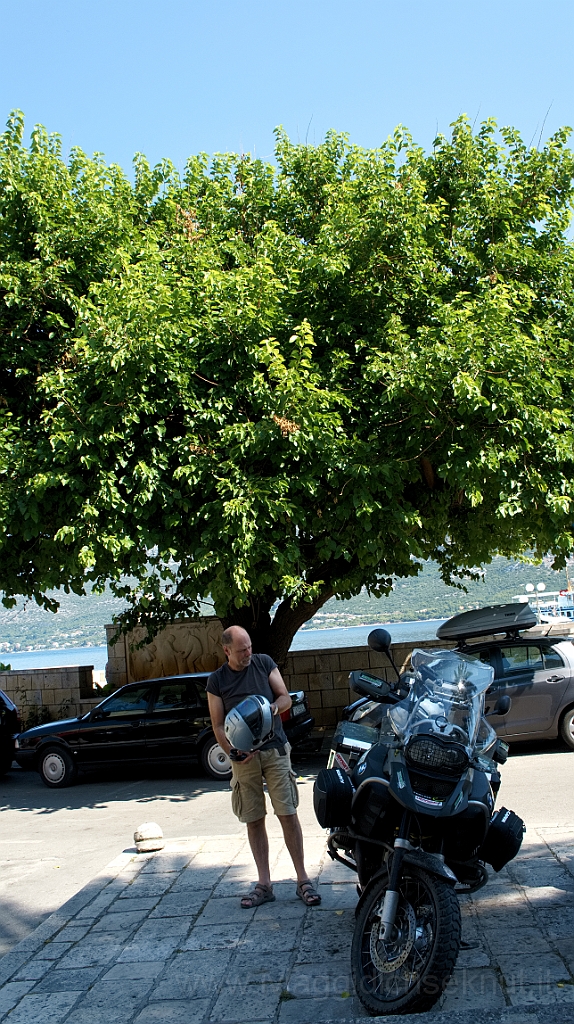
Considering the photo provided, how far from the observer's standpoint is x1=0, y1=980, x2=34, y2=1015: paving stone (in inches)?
177

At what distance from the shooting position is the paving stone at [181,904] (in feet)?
18.4

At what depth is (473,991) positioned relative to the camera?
409 centimetres

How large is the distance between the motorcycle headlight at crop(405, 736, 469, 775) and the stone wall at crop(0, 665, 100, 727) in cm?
1468

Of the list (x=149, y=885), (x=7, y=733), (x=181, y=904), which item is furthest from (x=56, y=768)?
(x=181, y=904)

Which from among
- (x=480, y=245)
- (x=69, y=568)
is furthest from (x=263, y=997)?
(x=480, y=245)

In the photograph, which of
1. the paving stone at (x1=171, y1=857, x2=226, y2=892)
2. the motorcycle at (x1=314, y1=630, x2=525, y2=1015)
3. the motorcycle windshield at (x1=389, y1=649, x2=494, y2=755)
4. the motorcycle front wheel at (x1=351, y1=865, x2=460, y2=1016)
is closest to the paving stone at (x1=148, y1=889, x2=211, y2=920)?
the paving stone at (x1=171, y1=857, x2=226, y2=892)

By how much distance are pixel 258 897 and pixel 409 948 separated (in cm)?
199

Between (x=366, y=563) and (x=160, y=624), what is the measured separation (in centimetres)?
603

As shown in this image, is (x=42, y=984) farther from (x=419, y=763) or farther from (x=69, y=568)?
(x=69, y=568)

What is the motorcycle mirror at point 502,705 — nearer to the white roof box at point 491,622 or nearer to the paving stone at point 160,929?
the paving stone at point 160,929

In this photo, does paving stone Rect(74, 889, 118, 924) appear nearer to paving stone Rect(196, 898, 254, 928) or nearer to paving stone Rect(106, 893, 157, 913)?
paving stone Rect(106, 893, 157, 913)

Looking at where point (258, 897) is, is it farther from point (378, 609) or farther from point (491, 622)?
point (378, 609)

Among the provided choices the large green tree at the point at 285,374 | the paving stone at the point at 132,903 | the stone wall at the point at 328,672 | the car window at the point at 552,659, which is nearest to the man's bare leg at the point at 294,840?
the paving stone at the point at 132,903

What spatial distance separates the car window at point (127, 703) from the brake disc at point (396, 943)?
922 centimetres
